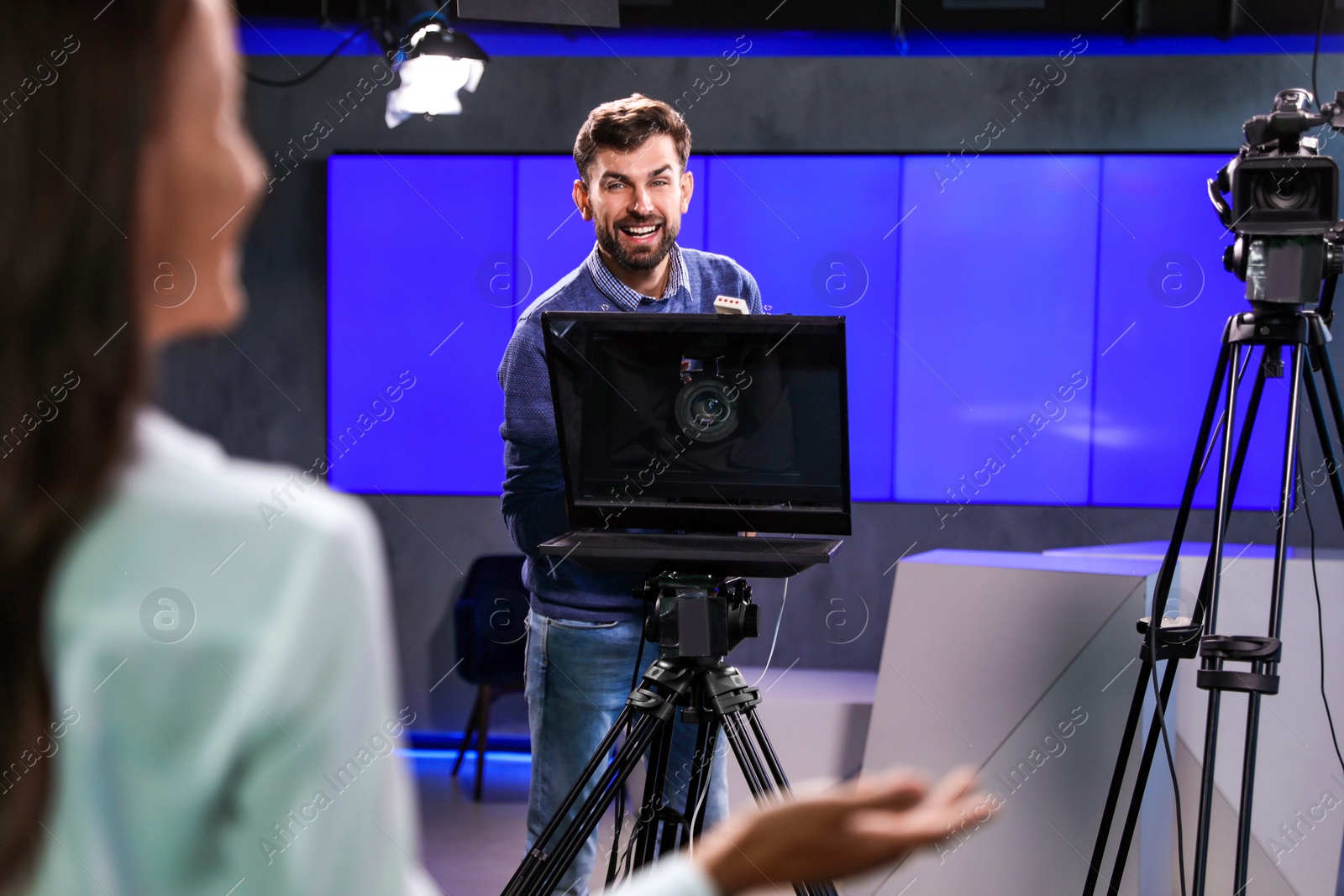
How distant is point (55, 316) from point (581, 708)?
156cm

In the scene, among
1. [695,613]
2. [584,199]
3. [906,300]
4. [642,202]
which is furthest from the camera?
[906,300]

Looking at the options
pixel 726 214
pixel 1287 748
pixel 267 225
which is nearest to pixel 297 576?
pixel 1287 748

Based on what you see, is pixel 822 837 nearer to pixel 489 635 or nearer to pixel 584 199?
pixel 584 199

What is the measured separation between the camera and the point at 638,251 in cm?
193

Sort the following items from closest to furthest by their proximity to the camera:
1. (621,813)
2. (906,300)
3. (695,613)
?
1. (695,613)
2. (621,813)
3. (906,300)

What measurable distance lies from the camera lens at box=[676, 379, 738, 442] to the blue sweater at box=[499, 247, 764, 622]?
23cm

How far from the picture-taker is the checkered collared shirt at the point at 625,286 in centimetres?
195

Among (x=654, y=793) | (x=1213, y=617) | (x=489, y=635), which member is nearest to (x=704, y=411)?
(x=654, y=793)

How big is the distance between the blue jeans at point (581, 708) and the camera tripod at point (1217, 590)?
77 centimetres

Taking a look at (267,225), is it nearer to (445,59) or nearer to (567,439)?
(445,59)

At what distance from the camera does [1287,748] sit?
2.45m

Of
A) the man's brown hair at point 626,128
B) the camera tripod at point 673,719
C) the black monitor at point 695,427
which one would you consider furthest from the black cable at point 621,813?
the man's brown hair at point 626,128

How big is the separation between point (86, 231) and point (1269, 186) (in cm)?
202

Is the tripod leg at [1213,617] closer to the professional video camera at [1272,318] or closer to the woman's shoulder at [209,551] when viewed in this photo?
the professional video camera at [1272,318]
